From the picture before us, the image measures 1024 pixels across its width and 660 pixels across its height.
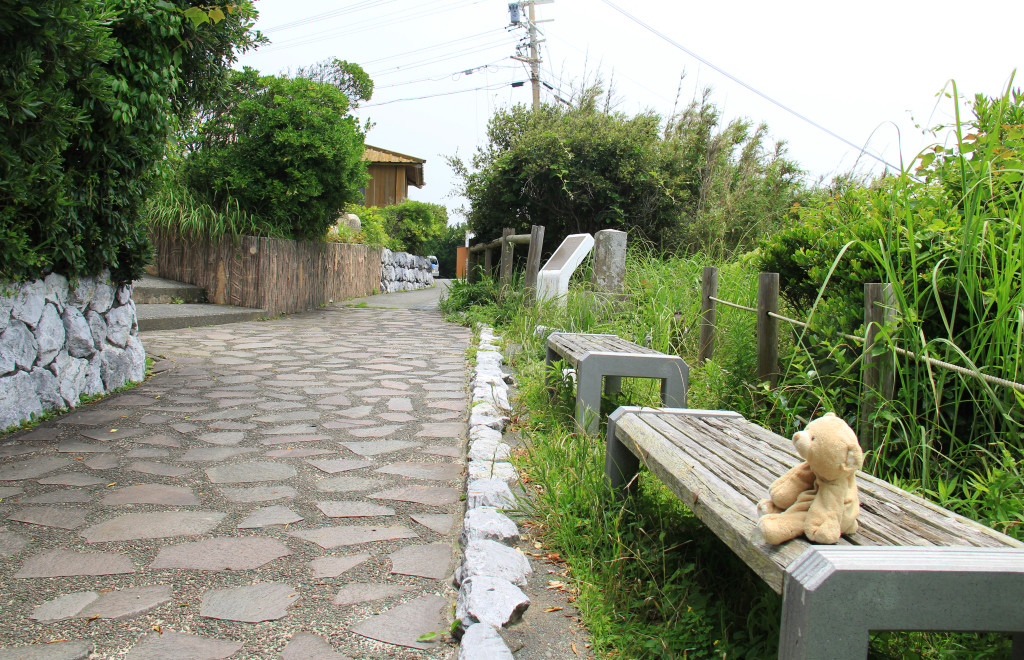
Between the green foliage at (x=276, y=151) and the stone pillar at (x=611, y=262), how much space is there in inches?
207

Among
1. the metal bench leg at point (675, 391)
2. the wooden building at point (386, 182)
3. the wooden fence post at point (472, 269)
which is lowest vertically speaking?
the metal bench leg at point (675, 391)

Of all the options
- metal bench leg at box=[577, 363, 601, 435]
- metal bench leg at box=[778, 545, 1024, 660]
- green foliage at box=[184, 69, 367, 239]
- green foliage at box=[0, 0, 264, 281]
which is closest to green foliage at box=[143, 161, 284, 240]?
green foliage at box=[184, 69, 367, 239]

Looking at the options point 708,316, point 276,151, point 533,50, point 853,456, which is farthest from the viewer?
point 533,50

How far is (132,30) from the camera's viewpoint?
3.93 m

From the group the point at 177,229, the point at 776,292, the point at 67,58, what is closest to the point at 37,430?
the point at 67,58

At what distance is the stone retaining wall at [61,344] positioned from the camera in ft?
11.5

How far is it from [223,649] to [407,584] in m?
0.60

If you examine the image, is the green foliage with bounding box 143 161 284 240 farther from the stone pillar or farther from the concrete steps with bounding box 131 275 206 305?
the stone pillar

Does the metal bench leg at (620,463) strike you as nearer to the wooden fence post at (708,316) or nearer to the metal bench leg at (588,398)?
the metal bench leg at (588,398)

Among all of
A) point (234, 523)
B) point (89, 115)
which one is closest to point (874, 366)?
point (234, 523)

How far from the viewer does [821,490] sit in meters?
1.33

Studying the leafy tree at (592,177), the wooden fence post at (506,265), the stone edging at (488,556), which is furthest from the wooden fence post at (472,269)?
the stone edging at (488,556)

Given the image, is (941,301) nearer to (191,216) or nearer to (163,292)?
(163,292)

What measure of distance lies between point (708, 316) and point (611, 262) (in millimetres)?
2144
